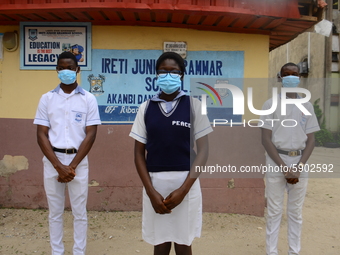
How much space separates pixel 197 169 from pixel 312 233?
2799mm

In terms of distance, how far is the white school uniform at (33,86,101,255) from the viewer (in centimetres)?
312

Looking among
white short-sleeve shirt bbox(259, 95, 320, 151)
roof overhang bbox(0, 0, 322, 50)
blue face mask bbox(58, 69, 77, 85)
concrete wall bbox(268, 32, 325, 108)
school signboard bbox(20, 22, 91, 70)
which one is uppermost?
concrete wall bbox(268, 32, 325, 108)

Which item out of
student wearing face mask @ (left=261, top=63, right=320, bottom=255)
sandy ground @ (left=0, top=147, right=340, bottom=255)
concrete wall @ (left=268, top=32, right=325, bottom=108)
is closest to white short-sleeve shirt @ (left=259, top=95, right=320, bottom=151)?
student wearing face mask @ (left=261, top=63, right=320, bottom=255)

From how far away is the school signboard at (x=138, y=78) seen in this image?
470cm

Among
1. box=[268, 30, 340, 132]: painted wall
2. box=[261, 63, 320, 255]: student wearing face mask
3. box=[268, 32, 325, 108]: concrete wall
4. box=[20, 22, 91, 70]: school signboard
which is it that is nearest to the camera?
box=[261, 63, 320, 255]: student wearing face mask

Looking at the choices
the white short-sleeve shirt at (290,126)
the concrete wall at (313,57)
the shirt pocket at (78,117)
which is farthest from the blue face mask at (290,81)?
the concrete wall at (313,57)

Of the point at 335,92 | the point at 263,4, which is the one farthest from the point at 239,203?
the point at 335,92

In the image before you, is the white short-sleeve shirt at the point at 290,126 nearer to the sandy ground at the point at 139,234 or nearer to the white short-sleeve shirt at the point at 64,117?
the sandy ground at the point at 139,234

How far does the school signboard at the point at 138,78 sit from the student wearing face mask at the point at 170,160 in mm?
2141

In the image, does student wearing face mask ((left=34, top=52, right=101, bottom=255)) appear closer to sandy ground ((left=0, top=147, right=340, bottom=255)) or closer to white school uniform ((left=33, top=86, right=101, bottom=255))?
white school uniform ((left=33, top=86, right=101, bottom=255))

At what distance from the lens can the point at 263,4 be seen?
4.18m

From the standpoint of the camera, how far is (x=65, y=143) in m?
3.12

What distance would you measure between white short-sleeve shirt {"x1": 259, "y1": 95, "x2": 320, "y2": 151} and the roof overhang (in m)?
1.43

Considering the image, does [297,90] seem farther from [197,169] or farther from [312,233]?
[312,233]
